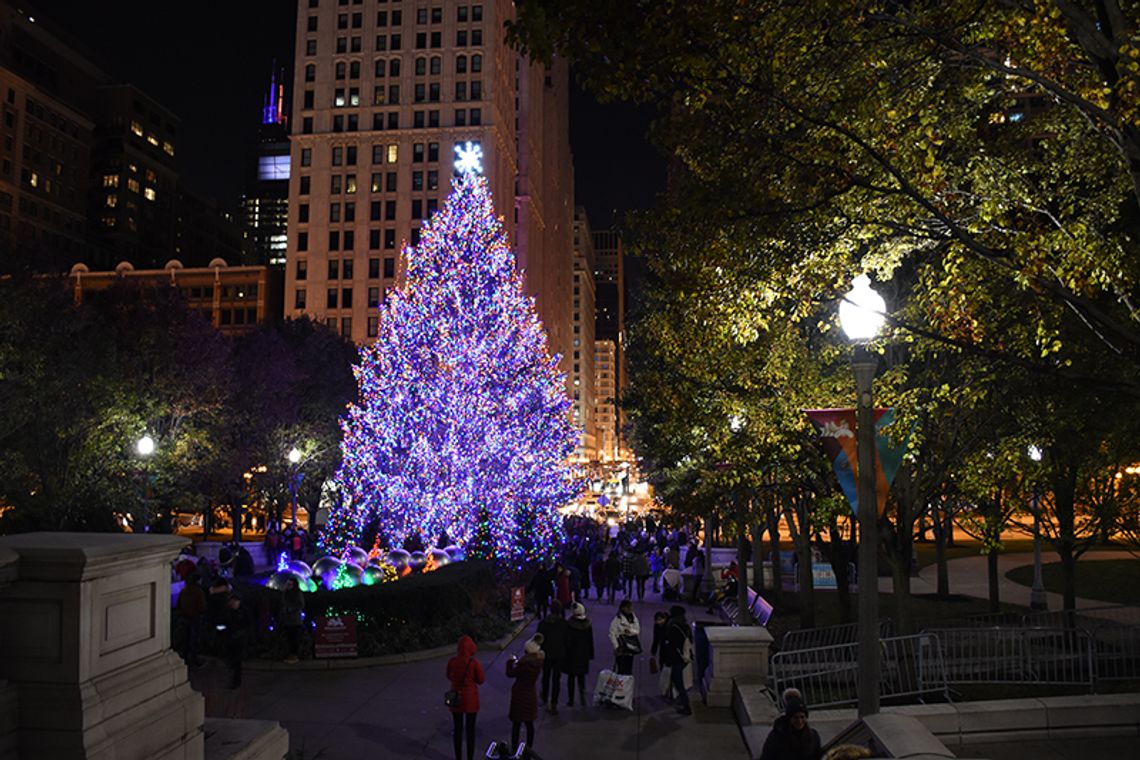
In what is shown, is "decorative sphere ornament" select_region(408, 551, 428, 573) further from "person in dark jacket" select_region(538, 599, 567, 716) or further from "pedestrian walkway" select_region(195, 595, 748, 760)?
"person in dark jacket" select_region(538, 599, 567, 716)

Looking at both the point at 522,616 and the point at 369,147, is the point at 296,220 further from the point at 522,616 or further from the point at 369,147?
the point at 522,616

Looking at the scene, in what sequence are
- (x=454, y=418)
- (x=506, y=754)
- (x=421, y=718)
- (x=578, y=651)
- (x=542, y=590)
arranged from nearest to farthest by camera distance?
1. (x=506, y=754)
2. (x=421, y=718)
3. (x=578, y=651)
4. (x=542, y=590)
5. (x=454, y=418)

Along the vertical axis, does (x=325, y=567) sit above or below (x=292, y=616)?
above

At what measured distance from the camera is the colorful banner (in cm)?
921

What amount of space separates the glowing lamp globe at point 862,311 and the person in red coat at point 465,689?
5735 millimetres

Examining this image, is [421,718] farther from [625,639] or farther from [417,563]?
[417,563]

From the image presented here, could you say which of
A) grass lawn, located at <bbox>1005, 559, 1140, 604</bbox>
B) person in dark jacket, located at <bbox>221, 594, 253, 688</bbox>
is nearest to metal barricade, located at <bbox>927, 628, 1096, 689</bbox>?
person in dark jacket, located at <bbox>221, 594, 253, 688</bbox>

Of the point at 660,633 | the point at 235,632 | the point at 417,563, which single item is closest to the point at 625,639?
the point at 660,633

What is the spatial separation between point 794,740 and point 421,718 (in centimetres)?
653

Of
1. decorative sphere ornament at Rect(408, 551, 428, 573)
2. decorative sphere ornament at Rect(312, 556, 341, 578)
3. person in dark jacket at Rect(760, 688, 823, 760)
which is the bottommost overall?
decorative sphere ornament at Rect(408, 551, 428, 573)

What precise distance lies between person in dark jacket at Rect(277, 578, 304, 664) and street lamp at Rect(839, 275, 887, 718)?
1051cm

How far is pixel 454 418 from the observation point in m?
28.6

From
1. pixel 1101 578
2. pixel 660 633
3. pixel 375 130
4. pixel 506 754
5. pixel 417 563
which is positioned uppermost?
pixel 375 130

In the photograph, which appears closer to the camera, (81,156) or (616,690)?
(616,690)
